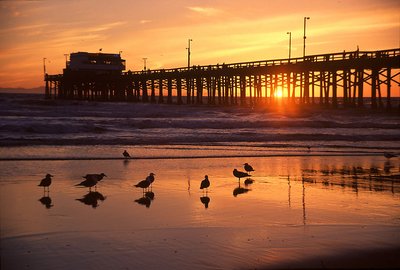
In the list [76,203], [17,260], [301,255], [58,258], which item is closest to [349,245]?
[301,255]

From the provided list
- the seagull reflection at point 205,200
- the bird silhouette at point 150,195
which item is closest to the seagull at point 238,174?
the seagull reflection at point 205,200

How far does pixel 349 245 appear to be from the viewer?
22.7ft

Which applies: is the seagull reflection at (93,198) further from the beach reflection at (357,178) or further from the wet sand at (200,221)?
the beach reflection at (357,178)

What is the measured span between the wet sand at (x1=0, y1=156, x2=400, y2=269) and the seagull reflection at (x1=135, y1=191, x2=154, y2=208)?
0.02m

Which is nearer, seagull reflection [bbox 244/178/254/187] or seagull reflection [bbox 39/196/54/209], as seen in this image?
seagull reflection [bbox 39/196/54/209]

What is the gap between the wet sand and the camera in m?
6.32

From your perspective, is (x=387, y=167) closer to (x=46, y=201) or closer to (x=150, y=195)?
(x=150, y=195)

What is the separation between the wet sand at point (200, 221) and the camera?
6316mm

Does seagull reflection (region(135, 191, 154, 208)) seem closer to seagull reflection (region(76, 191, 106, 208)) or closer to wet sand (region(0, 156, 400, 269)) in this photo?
wet sand (region(0, 156, 400, 269))

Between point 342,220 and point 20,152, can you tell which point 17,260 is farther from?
point 20,152

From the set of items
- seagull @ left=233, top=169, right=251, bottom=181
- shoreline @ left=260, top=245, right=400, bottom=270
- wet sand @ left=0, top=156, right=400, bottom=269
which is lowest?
shoreline @ left=260, top=245, right=400, bottom=270

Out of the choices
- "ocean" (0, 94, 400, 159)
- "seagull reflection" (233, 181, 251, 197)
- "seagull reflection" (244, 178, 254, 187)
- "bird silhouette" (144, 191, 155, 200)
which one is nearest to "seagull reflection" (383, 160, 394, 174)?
"ocean" (0, 94, 400, 159)

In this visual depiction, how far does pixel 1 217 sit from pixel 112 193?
2.47 m

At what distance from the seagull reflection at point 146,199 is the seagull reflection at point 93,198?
650 millimetres
